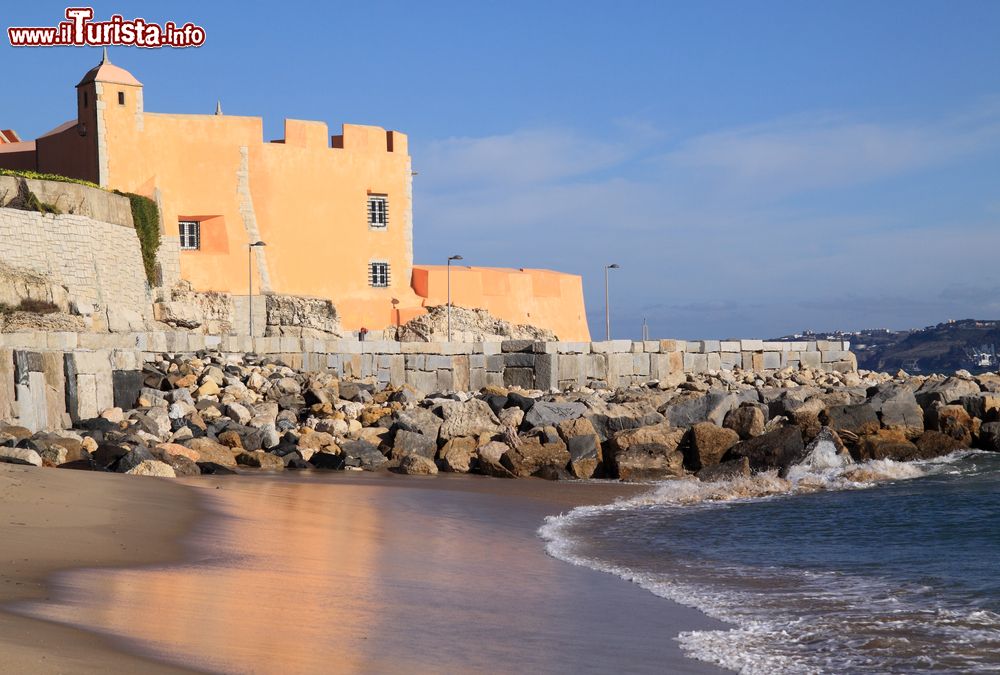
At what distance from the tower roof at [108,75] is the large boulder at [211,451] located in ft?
59.9

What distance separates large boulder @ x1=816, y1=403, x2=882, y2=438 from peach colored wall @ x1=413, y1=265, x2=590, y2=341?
19.6 meters

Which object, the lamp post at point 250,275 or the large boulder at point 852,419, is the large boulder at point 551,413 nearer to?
the large boulder at point 852,419

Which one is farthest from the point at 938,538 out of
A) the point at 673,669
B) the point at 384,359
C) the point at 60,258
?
the point at 60,258

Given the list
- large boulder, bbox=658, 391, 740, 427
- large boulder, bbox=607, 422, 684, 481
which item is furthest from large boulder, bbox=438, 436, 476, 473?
large boulder, bbox=658, 391, 740, 427

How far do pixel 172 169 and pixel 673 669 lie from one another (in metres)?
28.8

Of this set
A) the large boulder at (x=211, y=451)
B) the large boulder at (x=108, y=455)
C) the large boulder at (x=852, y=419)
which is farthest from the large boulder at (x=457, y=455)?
the large boulder at (x=852, y=419)

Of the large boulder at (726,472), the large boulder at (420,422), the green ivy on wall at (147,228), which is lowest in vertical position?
the large boulder at (726,472)

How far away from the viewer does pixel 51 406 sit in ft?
56.5

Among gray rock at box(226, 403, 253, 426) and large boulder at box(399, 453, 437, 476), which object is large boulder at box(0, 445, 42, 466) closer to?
large boulder at box(399, 453, 437, 476)

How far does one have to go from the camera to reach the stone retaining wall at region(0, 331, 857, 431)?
17.3 m

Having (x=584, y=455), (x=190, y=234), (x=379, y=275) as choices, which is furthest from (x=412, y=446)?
(x=379, y=275)

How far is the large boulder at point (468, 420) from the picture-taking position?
727 inches

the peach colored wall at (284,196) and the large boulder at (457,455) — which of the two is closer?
the large boulder at (457,455)

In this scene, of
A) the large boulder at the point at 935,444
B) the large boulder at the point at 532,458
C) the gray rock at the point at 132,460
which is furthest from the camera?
the large boulder at the point at 935,444
